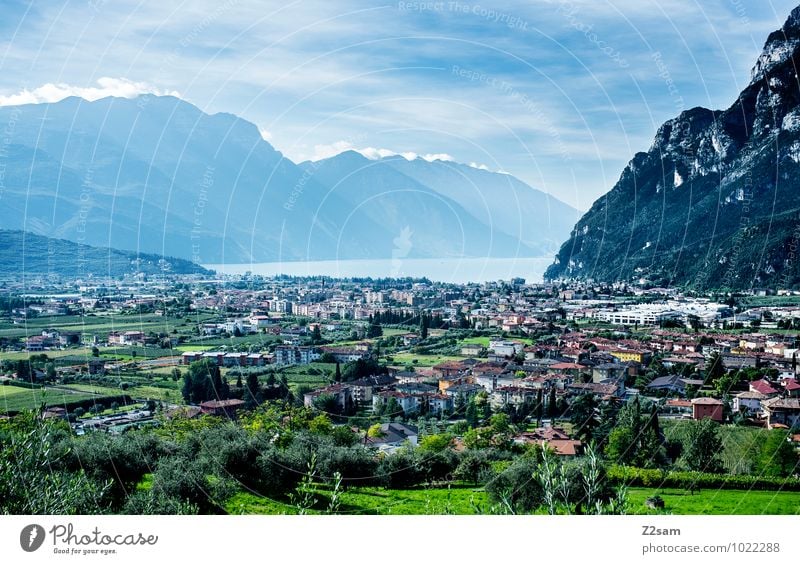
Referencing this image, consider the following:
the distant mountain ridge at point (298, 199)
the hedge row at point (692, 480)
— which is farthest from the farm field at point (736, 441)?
the distant mountain ridge at point (298, 199)

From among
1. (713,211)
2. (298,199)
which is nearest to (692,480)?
(298,199)

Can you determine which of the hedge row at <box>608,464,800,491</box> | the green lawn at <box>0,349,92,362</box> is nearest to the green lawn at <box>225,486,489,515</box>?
the hedge row at <box>608,464,800,491</box>

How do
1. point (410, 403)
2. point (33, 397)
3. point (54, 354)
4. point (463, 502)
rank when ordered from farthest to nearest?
point (54, 354)
point (33, 397)
point (410, 403)
point (463, 502)

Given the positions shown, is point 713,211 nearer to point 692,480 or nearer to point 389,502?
point 692,480

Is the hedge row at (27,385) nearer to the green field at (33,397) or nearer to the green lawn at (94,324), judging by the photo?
the green field at (33,397)

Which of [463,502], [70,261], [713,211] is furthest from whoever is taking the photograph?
[70,261]

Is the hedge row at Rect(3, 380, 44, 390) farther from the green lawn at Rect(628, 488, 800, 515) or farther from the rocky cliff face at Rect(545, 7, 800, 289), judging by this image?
the green lawn at Rect(628, 488, 800, 515)

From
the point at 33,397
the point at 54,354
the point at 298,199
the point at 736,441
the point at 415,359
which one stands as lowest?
the point at 736,441
